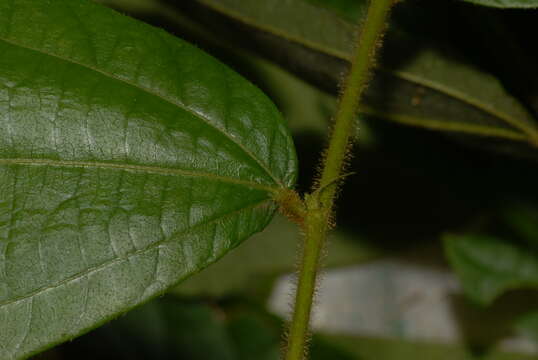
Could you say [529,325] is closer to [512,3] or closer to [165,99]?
[512,3]

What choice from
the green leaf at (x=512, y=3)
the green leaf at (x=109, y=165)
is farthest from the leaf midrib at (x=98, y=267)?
the green leaf at (x=512, y=3)

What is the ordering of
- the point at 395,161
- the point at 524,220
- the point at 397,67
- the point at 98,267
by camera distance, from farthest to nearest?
the point at 395,161 → the point at 524,220 → the point at 397,67 → the point at 98,267

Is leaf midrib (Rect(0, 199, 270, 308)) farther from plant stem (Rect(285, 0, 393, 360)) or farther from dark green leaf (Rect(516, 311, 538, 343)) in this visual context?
dark green leaf (Rect(516, 311, 538, 343))

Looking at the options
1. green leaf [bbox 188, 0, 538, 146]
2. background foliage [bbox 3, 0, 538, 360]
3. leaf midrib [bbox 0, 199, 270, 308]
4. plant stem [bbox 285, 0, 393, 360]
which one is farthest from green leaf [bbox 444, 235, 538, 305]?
leaf midrib [bbox 0, 199, 270, 308]

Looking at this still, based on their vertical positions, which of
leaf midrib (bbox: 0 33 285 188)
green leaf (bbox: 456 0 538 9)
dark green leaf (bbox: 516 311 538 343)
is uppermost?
green leaf (bbox: 456 0 538 9)

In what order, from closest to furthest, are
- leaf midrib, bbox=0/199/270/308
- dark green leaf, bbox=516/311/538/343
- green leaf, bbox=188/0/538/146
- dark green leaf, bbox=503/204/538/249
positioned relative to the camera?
leaf midrib, bbox=0/199/270/308 → green leaf, bbox=188/0/538/146 → dark green leaf, bbox=503/204/538/249 → dark green leaf, bbox=516/311/538/343

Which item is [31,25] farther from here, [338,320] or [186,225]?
[338,320]

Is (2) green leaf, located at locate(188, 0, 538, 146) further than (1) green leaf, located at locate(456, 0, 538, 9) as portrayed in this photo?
Yes

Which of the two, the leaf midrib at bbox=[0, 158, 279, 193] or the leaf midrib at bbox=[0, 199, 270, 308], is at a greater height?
the leaf midrib at bbox=[0, 158, 279, 193]

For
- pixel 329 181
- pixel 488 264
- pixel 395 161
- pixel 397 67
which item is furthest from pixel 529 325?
pixel 329 181
